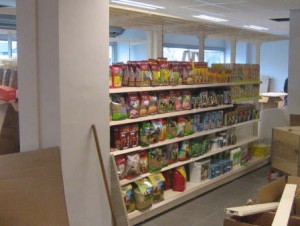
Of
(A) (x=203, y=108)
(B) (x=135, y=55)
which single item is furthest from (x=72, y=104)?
(B) (x=135, y=55)

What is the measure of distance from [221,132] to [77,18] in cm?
334

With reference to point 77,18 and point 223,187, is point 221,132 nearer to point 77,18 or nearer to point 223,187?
point 223,187

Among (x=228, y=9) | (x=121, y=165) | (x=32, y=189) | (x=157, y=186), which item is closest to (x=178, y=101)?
(x=157, y=186)

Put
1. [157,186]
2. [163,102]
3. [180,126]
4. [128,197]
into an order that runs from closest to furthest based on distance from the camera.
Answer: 1. [128,197]
2. [157,186]
3. [163,102]
4. [180,126]

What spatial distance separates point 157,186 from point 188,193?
644 millimetres

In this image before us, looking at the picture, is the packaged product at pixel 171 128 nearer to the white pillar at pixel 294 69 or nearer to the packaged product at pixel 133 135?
the packaged product at pixel 133 135

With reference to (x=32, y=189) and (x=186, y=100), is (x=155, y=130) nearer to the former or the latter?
(x=186, y=100)

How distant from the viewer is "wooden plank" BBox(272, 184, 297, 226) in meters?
2.54

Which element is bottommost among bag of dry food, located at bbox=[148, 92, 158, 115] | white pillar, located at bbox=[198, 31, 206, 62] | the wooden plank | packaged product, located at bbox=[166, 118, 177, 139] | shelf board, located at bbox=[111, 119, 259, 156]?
the wooden plank

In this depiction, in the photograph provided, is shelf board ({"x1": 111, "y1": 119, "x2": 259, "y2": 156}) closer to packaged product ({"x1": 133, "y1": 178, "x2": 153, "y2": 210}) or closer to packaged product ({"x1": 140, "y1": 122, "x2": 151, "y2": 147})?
packaged product ({"x1": 140, "y1": 122, "x2": 151, "y2": 147})

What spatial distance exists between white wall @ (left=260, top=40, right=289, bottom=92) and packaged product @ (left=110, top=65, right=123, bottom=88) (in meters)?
11.9

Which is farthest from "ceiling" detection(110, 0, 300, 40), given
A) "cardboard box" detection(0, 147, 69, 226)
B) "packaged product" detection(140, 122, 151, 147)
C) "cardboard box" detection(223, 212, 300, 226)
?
"cardboard box" detection(223, 212, 300, 226)

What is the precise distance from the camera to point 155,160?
4.32 meters

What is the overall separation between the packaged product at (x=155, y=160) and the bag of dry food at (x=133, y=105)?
1.68 ft
